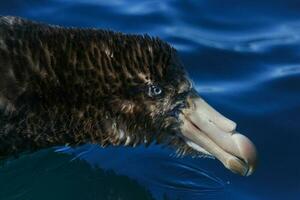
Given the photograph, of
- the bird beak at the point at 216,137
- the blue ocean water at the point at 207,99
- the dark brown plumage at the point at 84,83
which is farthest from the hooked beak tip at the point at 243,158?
the blue ocean water at the point at 207,99

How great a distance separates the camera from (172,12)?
870 cm

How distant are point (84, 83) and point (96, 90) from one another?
84mm

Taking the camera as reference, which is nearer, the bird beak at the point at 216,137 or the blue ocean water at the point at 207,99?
the bird beak at the point at 216,137

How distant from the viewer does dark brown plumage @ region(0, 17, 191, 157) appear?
18.0ft

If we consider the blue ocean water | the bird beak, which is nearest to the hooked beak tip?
the bird beak

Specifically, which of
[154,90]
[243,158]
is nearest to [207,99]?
[154,90]

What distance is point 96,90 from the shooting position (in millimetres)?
5512

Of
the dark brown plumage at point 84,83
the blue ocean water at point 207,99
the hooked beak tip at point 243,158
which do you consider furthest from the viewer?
the blue ocean water at point 207,99

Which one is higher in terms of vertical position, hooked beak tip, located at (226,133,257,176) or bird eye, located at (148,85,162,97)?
bird eye, located at (148,85,162,97)

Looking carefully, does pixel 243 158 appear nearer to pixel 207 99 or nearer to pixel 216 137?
pixel 216 137

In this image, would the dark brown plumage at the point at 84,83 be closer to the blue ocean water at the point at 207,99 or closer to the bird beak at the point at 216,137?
the bird beak at the point at 216,137

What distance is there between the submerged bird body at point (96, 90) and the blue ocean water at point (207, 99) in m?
0.62

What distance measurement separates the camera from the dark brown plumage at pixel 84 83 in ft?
18.0

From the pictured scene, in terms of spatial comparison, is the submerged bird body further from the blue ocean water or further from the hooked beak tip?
the blue ocean water
